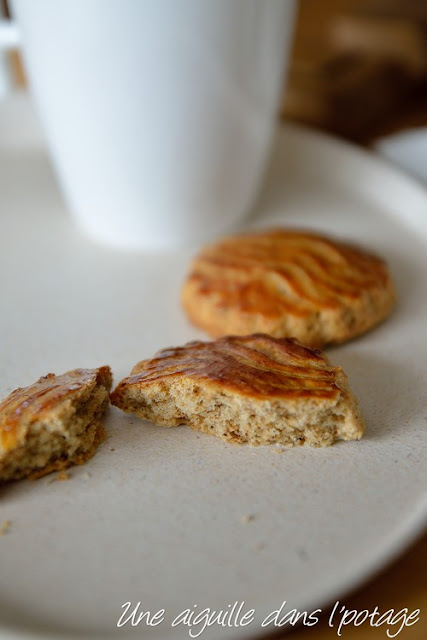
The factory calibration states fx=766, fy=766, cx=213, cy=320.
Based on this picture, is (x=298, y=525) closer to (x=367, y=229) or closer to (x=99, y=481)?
(x=99, y=481)

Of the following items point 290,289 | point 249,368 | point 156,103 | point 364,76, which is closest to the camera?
point 249,368

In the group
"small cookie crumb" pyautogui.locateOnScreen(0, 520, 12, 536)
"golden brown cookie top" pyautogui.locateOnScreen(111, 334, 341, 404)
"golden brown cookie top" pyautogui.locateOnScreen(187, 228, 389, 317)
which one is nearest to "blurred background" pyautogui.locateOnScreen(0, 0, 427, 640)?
"golden brown cookie top" pyautogui.locateOnScreen(187, 228, 389, 317)

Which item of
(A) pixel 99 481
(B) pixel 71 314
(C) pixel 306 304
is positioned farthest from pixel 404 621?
(B) pixel 71 314

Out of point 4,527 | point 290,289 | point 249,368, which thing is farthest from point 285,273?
point 4,527

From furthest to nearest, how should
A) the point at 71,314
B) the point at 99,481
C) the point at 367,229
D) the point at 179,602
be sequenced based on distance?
the point at 367,229 < the point at 71,314 < the point at 99,481 < the point at 179,602

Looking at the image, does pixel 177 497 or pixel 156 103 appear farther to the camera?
pixel 156 103

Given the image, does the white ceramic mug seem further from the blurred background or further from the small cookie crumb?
the small cookie crumb

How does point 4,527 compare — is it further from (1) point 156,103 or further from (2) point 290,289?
(1) point 156,103
